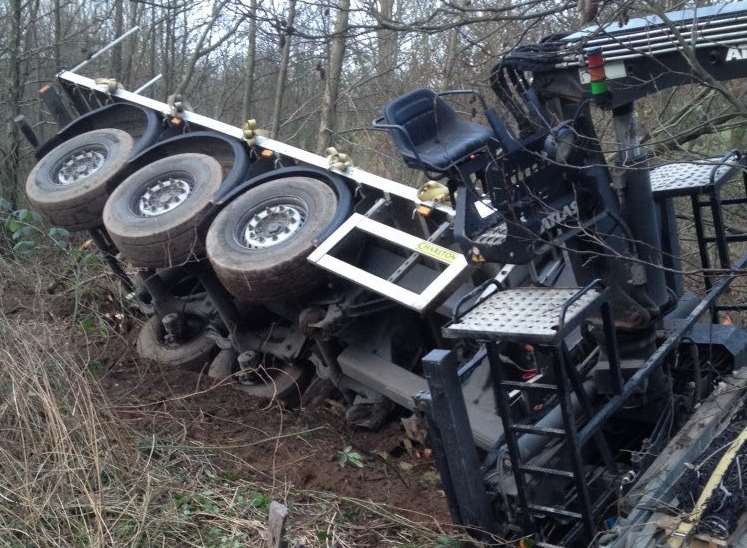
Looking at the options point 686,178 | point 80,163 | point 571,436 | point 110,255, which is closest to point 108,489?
point 571,436

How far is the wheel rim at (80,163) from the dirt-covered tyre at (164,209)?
612mm

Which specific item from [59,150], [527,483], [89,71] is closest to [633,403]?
[527,483]

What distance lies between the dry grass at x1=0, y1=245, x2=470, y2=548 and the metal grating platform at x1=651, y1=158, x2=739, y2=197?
7.04 feet

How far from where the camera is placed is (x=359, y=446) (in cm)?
562

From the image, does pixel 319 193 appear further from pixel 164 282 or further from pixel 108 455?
pixel 108 455

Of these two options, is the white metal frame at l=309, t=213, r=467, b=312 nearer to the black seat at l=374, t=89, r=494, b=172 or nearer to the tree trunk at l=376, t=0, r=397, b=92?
the black seat at l=374, t=89, r=494, b=172

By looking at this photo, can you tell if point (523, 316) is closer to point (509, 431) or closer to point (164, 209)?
point (509, 431)

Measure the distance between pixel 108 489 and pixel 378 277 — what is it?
187 cm

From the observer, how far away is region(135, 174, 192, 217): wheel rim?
632cm

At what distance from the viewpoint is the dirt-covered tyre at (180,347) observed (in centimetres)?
669

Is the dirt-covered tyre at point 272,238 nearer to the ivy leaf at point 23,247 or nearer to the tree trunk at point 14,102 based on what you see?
the ivy leaf at point 23,247

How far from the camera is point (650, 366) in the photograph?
4.18 metres

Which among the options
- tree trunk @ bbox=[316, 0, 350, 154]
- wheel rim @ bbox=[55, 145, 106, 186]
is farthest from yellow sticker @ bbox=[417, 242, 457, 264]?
tree trunk @ bbox=[316, 0, 350, 154]

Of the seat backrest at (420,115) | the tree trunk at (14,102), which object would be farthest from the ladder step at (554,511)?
the tree trunk at (14,102)
